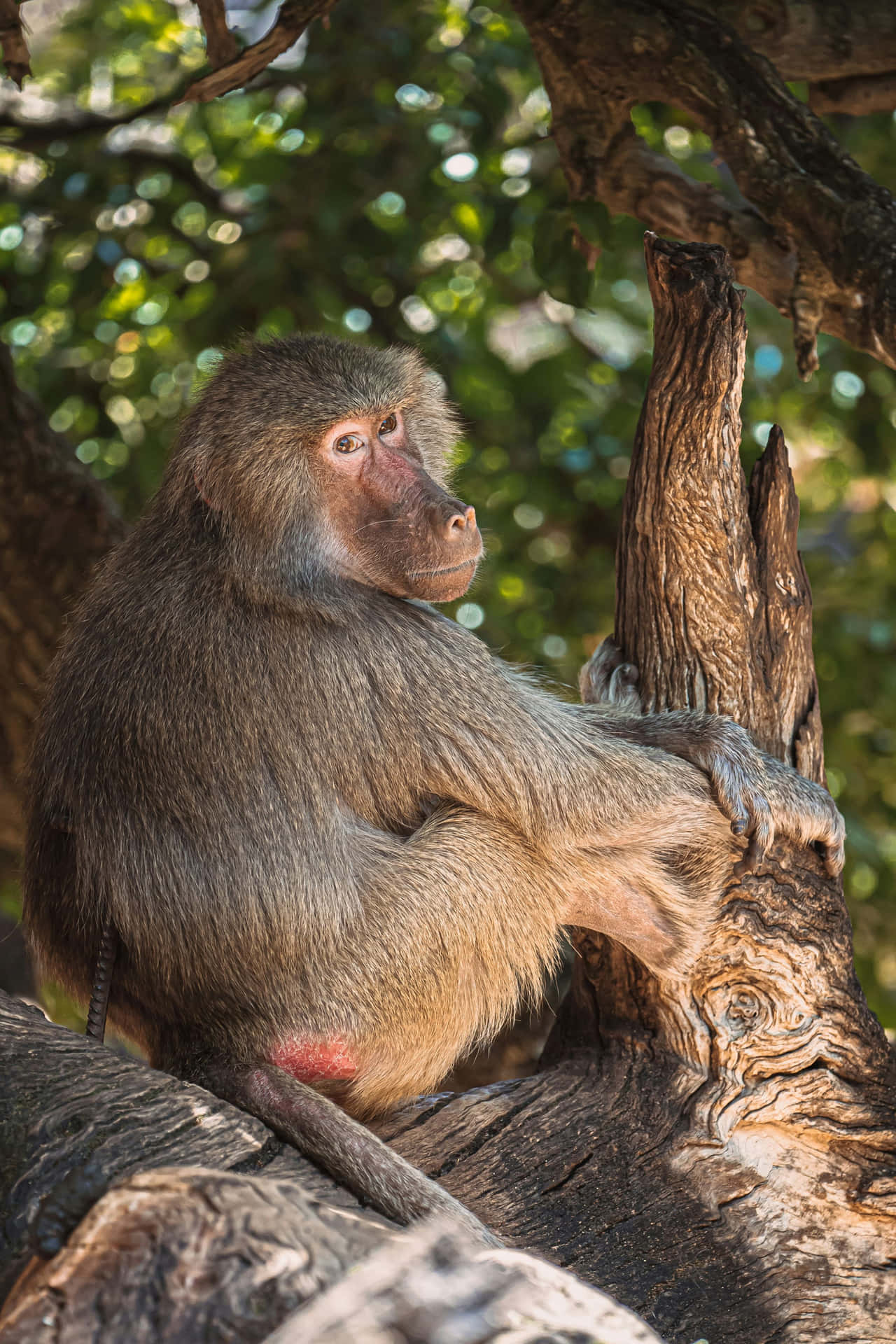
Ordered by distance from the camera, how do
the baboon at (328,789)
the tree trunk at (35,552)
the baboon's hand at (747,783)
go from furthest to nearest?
the tree trunk at (35,552)
the baboon's hand at (747,783)
the baboon at (328,789)

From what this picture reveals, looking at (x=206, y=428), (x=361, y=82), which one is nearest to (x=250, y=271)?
(x=361, y=82)

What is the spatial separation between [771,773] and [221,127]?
11.2 feet

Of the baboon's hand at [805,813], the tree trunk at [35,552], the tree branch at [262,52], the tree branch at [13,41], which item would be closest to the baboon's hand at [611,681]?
the baboon's hand at [805,813]

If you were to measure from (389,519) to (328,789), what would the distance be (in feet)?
2.25

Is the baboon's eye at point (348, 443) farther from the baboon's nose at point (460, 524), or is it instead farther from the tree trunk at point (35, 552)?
the tree trunk at point (35, 552)

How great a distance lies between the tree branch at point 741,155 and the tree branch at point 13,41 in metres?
1.29

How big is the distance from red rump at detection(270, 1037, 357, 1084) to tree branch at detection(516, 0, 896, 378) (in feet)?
6.33

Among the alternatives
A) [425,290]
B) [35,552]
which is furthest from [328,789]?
[425,290]

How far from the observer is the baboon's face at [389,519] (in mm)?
3061

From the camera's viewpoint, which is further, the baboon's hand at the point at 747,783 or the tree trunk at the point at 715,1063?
the baboon's hand at the point at 747,783

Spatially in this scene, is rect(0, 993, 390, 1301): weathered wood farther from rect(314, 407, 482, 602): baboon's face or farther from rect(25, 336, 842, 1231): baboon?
rect(314, 407, 482, 602): baboon's face

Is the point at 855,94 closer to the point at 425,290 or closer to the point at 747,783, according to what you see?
the point at 425,290

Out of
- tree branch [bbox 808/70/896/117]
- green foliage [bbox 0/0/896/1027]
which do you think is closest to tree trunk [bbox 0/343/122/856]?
green foliage [bbox 0/0/896/1027]

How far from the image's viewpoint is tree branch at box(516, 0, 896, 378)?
10.4 ft
